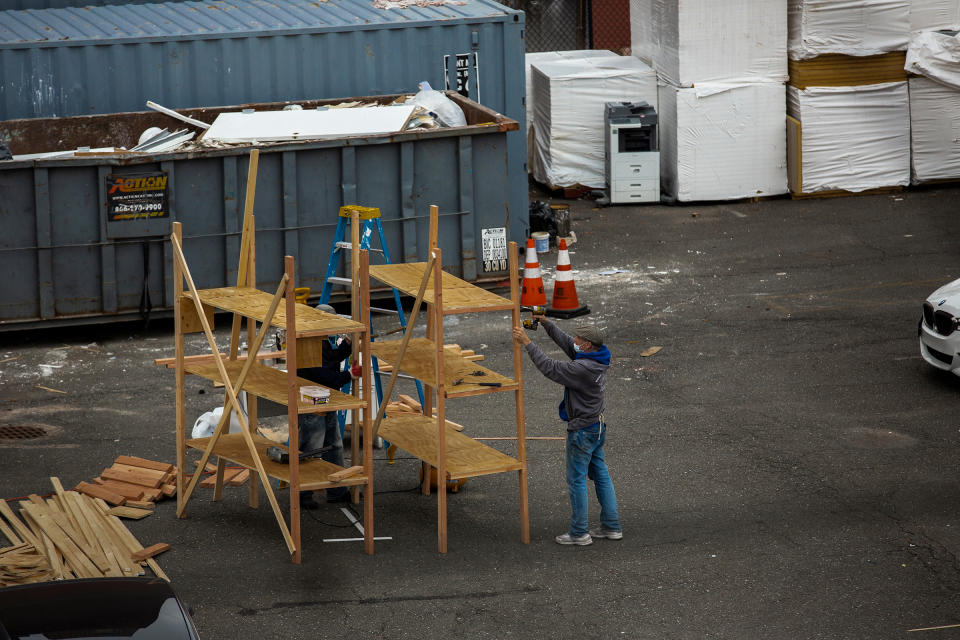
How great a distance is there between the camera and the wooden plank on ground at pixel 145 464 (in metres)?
9.91

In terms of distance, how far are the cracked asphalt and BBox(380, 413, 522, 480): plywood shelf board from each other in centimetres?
55

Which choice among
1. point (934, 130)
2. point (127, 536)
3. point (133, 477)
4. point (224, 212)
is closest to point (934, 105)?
point (934, 130)

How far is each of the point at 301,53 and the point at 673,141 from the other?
6.07 metres

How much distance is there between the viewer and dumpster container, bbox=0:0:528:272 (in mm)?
15562

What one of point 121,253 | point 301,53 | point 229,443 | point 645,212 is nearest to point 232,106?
point 301,53

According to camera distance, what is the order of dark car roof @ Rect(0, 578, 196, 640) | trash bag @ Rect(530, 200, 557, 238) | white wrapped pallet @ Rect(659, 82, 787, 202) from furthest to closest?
1. white wrapped pallet @ Rect(659, 82, 787, 202)
2. trash bag @ Rect(530, 200, 557, 238)
3. dark car roof @ Rect(0, 578, 196, 640)

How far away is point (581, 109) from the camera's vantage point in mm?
19312

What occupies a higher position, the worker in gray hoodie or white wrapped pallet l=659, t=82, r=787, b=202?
white wrapped pallet l=659, t=82, r=787, b=202

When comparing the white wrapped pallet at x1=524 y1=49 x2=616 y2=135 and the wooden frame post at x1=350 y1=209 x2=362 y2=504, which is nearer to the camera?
the wooden frame post at x1=350 y1=209 x2=362 y2=504

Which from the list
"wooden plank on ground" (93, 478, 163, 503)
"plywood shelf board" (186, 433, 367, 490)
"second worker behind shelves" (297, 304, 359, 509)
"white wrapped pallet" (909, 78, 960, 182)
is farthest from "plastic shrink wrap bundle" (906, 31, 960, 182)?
"wooden plank on ground" (93, 478, 163, 503)

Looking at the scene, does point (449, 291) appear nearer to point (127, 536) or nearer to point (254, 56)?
point (127, 536)

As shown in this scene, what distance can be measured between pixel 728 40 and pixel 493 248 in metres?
6.11

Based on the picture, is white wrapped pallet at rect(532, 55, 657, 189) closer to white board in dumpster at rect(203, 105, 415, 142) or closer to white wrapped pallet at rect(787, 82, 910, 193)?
white wrapped pallet at rect(787, 82, 910, 193)

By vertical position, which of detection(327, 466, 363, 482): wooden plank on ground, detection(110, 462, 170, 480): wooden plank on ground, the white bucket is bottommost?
detection(110, 462, 170, 480): wooden plank on ground
